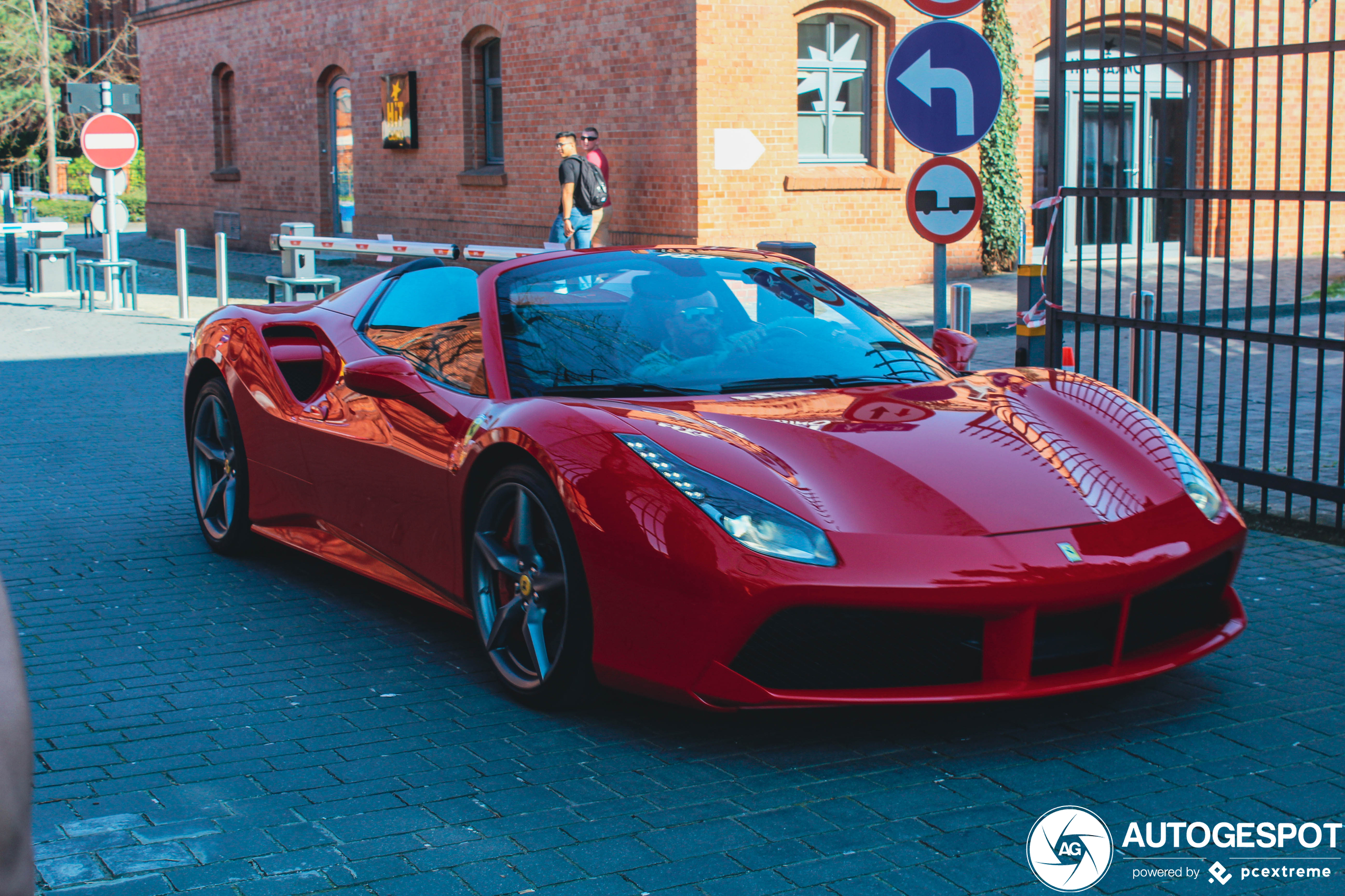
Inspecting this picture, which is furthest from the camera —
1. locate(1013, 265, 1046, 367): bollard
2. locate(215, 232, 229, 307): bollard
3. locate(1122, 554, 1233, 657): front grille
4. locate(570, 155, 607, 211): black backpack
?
locate(570, 155, 607, 211): black backpack

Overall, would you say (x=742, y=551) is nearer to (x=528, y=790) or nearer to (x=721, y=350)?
(x=528, y=790)

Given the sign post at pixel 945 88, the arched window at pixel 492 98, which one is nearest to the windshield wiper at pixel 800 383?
the sign post at pixel 945 88

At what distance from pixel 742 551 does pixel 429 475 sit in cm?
141

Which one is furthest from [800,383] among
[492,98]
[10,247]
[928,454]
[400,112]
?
[400,112]

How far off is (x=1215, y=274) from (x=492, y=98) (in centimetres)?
1076

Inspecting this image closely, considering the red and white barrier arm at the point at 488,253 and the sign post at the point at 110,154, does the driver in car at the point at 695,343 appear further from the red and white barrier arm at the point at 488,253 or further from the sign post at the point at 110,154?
the sign post at the point at 110,154

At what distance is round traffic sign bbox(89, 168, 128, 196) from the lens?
18.4 m

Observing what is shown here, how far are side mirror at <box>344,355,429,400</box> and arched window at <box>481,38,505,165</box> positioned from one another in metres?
18.1

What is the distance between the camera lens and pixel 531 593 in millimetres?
4133

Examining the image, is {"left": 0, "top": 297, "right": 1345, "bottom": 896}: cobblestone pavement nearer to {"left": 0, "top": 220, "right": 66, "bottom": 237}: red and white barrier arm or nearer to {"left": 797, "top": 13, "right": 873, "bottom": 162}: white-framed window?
{"left": 797, "top": 13, "right": 873, "bottom": 162}: white-framed window

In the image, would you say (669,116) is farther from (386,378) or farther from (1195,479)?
(1195,479)

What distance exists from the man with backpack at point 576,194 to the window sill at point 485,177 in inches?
145

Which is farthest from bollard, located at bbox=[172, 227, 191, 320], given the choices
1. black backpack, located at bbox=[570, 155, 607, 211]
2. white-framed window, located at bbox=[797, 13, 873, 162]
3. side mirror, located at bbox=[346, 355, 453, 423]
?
side mirror, located at bbox=[346, 355, 453, 423]

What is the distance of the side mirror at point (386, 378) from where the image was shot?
15.4 feet
